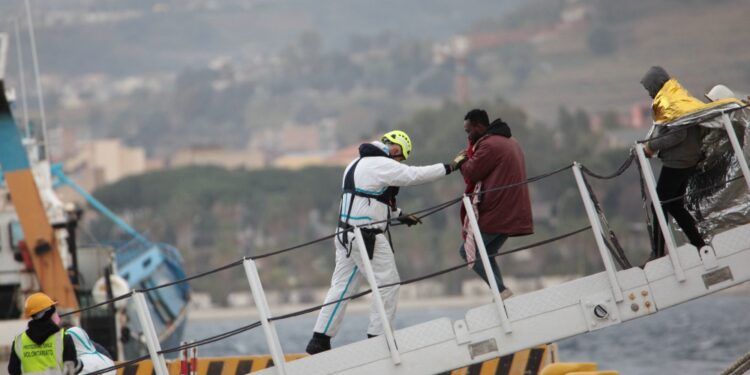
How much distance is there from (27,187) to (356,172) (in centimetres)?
1721

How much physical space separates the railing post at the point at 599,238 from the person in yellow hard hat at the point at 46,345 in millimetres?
3986

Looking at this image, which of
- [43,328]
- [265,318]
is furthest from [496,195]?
[43,328]

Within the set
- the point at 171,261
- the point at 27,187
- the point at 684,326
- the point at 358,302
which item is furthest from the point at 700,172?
the point at 358,302

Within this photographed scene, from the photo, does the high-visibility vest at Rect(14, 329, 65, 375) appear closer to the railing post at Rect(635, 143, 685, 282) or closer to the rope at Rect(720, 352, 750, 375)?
the railing post at Rect(635, 143, 685, 282)

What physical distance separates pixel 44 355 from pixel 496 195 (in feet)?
12.1

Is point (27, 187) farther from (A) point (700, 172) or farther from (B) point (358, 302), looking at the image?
(B) point (358, 302)

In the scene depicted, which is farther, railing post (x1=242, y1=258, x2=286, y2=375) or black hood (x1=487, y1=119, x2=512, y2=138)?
black hood (x1=487, y1=119, x2=512, y2=138)

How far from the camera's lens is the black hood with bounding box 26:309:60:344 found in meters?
12.3

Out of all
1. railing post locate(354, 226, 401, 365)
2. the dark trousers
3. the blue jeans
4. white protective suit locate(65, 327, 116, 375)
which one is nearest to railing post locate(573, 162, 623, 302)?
the dark trousers

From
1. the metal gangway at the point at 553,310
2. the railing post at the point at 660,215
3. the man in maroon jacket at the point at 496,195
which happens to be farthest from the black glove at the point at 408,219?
the railing post at the point at 660,215

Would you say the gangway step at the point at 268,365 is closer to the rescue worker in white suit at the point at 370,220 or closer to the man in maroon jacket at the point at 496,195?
the rescue worker in white suit at the point at 370,220

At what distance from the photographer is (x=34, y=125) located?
3903cm

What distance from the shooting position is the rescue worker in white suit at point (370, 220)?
507 inches

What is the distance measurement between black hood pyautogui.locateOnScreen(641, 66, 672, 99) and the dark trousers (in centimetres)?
60
